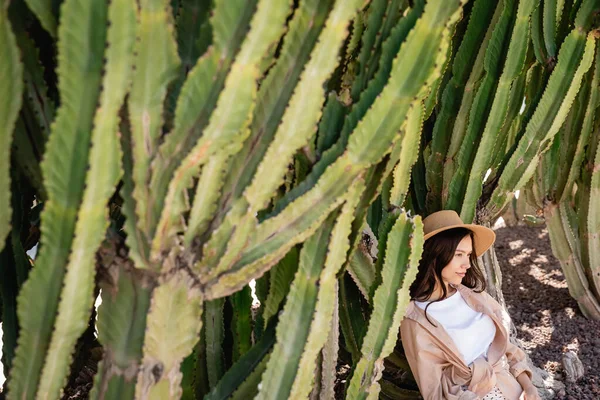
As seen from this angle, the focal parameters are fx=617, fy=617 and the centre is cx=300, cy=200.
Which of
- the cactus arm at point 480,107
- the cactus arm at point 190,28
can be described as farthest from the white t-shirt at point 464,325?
the cactus arm at point 190,28

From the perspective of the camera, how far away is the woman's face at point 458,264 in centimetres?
227

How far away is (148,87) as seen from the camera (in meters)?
1.22

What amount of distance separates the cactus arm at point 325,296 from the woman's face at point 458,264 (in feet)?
2.76

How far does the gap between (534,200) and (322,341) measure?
310 cm

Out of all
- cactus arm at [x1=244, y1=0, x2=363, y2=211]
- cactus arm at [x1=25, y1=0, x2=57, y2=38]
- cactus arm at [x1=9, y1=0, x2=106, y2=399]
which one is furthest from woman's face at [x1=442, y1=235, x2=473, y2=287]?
cactus arm at [x1=25, y1=0, x2=57, y2=38]

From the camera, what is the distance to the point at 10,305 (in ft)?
5.46

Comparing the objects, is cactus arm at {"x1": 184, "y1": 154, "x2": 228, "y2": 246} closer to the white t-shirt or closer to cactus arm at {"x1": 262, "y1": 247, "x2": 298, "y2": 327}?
cactus arm at {"x1": 262, "y1": 247, "x2": 298, "y2": 327}

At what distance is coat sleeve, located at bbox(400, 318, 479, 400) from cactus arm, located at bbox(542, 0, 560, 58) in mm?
1295

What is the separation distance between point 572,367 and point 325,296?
210 centimetres

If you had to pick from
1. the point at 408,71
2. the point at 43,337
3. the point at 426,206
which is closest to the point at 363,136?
the point at 408,71

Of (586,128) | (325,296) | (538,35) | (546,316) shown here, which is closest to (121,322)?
(325,296)

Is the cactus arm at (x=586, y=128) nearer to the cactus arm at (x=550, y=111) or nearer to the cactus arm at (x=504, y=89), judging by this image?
the cactus arm at (x=550, y=111)

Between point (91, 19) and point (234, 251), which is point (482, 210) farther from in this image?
point (91, 19)

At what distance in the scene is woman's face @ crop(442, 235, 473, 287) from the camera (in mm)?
2266
